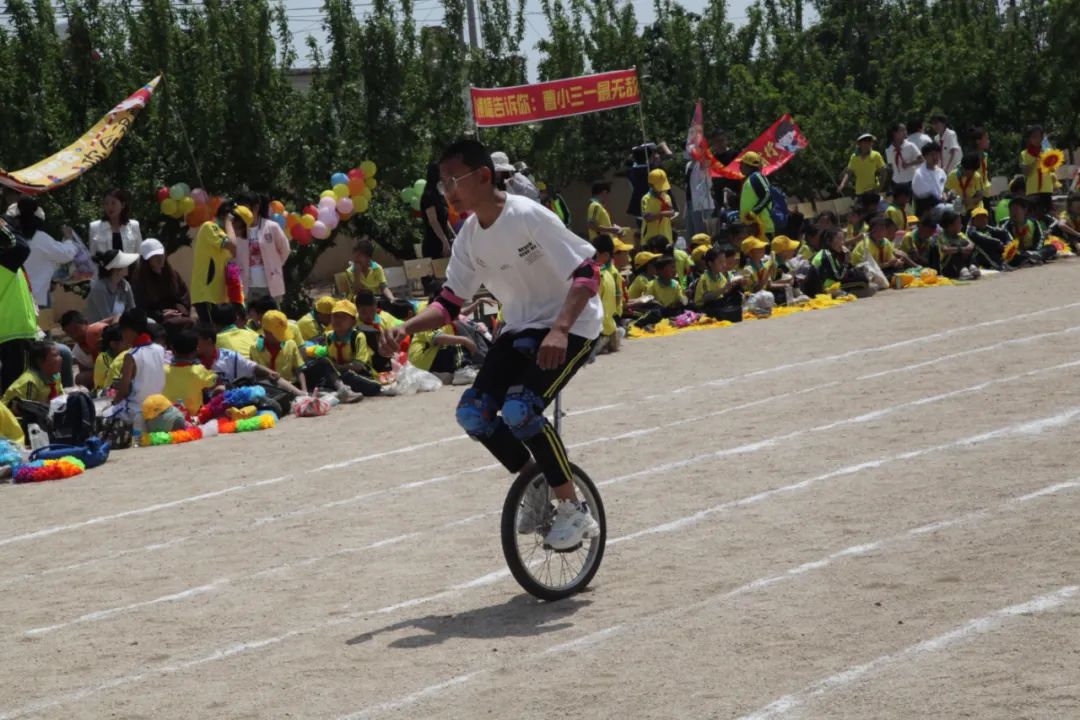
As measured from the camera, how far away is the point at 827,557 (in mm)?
7387

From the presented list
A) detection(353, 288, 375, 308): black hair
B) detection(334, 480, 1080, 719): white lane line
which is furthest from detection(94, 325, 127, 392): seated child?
detection(334, 480, 1080, 719): white lane line

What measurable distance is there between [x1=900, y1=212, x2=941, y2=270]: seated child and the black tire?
47.7 feet

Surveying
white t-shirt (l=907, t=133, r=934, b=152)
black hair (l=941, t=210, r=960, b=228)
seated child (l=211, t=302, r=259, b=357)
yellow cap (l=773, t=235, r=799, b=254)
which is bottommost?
yellow cap (l=773, t=235, r=799, b=254)

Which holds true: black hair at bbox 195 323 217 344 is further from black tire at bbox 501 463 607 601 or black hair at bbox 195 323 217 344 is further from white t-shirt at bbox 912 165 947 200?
white t-shirt at bbox 912 165 947 200

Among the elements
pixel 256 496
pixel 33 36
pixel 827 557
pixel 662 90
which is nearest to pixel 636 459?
pixel 256 496

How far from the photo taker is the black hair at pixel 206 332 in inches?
558

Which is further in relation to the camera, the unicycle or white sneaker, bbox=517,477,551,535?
white sneaker, bbox=517,477,551,535

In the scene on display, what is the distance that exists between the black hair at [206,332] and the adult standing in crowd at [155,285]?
1.78 m

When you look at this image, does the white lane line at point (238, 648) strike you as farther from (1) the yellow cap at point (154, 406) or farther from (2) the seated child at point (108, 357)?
(2) the seated child at point (108, 357)

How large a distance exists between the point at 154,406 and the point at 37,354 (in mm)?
1201

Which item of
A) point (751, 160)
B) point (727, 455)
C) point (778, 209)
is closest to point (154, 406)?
point (727, 455)

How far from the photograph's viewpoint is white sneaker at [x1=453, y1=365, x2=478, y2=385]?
15.6 m

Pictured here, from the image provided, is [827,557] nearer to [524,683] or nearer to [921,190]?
[524,683]

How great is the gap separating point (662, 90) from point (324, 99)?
10534 mm
